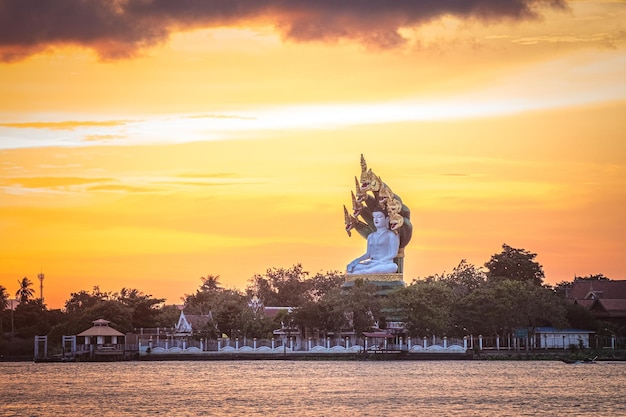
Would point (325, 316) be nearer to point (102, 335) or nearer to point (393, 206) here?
point (393, 206)

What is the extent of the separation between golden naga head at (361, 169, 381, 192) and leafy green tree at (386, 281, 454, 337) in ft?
43.5

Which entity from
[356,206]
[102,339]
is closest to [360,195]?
[356,206]

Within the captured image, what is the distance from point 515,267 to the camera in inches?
4889

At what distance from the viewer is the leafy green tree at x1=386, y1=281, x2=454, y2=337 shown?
94562 millimetres

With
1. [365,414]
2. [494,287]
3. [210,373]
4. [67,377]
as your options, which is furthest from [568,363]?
[365,414]

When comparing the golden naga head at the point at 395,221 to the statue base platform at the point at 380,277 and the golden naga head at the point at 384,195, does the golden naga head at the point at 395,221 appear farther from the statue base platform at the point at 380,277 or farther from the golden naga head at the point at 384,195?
the statue base platform at the point at 380,277

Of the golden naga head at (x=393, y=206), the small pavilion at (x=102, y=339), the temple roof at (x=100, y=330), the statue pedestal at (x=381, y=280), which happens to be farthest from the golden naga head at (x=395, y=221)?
the temple roof at (x=100, y=330)

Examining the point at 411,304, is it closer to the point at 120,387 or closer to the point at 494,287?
the point at 494,287

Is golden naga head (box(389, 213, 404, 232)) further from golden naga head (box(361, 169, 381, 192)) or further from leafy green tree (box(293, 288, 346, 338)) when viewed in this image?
leafy green tree (box(293, 288, 346, 338))

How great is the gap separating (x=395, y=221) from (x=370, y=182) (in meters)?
3.94

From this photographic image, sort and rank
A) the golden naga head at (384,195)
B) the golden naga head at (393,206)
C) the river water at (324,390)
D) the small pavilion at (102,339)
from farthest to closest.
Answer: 1. the golden naga head at (393,206)
2. the golden naga head at (384,195)
3. the small pavilion at (102,339)
4. the river water at (324,390)

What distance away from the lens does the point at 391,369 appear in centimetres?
7906

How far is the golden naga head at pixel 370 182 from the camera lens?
109188mm

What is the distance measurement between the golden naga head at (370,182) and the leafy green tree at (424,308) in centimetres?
1326
